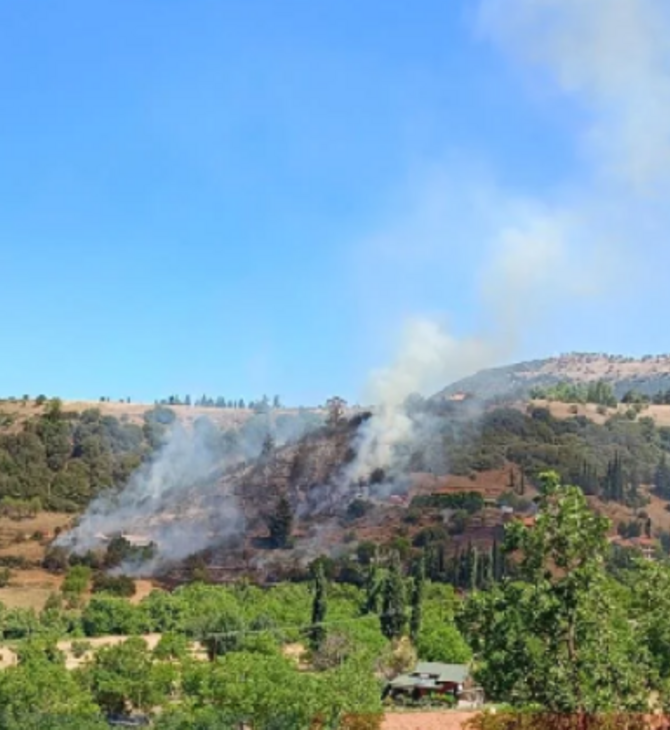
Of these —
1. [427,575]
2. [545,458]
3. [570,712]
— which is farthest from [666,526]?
[570,712]

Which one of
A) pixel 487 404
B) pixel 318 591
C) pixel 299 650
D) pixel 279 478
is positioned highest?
pixel 487 404

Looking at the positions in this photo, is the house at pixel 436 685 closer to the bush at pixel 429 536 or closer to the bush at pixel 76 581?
the bush at pixel 76 581

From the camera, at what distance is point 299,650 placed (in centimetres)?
6431

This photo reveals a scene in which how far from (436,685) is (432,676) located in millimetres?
885

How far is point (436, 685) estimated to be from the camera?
176 feet

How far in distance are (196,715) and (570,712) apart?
756 inches

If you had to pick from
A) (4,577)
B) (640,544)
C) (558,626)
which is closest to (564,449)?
(640,544)

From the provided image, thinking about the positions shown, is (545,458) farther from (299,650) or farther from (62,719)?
(62,719)

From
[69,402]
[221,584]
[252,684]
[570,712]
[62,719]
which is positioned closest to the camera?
[570,712]

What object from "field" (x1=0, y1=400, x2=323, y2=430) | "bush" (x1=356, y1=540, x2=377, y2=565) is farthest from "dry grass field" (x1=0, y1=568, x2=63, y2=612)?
"field" (x1=0, y1=400, x2=323, y2=430)

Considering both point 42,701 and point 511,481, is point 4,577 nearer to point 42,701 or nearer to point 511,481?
point 42,701

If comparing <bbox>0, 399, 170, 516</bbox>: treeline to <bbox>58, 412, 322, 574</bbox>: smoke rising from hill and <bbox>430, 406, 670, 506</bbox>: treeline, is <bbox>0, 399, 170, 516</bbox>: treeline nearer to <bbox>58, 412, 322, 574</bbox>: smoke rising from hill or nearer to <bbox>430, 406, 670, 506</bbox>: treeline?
<bbox>58, 412, 322, 574</bbox>: smoke rising from hill

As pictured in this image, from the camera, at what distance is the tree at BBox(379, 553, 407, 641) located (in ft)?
218

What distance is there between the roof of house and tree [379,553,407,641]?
31.1ft
